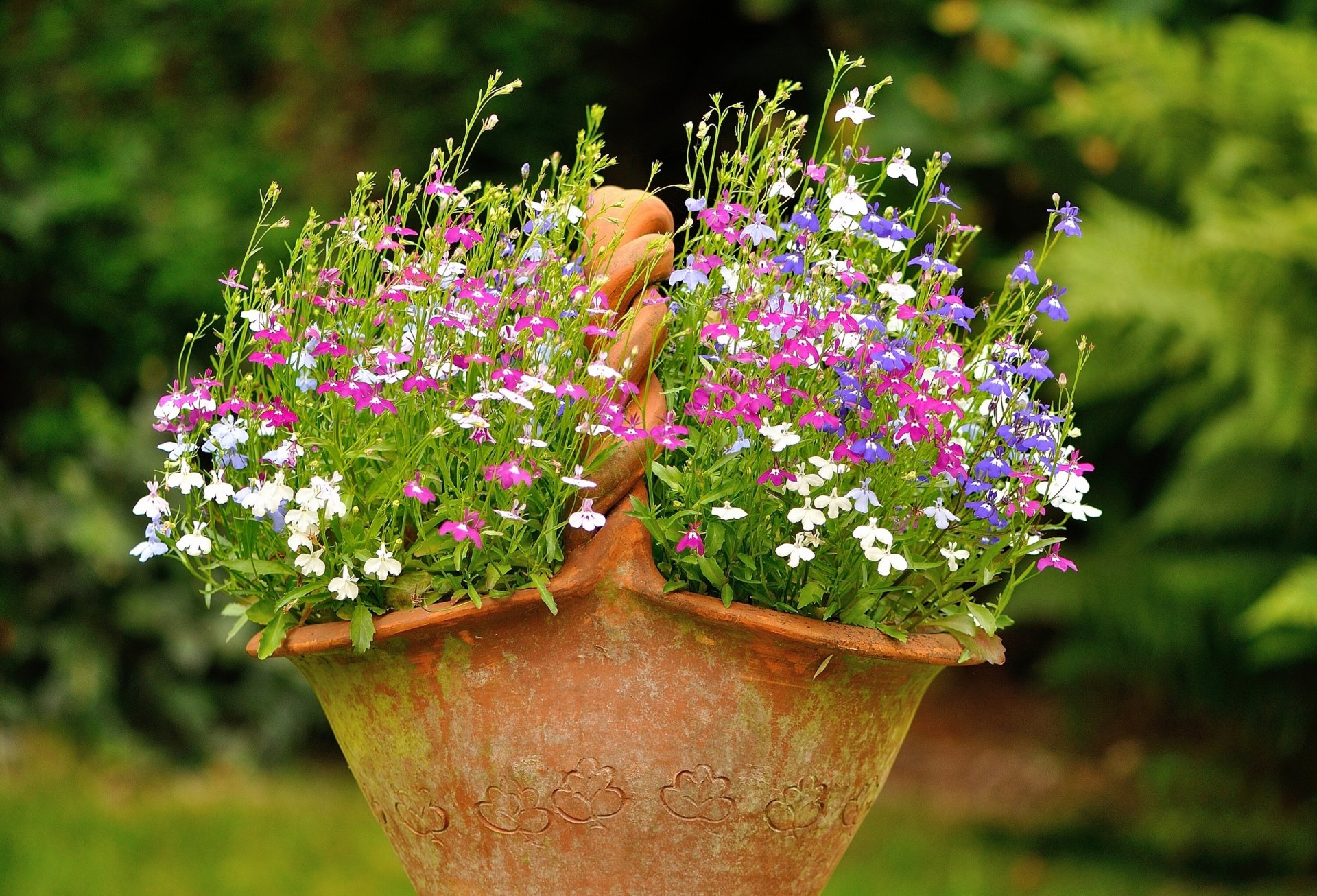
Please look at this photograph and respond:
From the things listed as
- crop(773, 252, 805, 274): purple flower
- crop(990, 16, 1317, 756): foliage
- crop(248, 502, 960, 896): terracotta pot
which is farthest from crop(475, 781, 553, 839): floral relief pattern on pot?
crop(990, 16, 1317, 756): foliage

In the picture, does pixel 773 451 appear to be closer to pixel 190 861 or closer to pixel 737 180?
pixel 737 180

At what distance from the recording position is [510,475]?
1.22 meters

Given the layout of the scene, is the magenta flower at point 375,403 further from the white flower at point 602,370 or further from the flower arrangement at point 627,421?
the white flower at point 602,370

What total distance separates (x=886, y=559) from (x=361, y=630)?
50cm

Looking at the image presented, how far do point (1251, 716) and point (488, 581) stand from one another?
136 inches

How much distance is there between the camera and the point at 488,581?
1.27 metres

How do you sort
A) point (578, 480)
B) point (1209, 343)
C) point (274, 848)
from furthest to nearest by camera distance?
point (1209, 343) → point (274, 848) → point (578, 480)

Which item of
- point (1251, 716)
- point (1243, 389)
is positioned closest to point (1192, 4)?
point (1243, 389)

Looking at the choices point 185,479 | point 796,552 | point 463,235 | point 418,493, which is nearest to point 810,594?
point 796,552

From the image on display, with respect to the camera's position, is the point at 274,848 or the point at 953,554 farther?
the point at 274,848

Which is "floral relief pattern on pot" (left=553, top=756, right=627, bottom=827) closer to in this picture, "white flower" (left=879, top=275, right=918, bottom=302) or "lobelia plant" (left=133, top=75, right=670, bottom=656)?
"lobelia plant" (left=133, top=75, right=670, bottom=656)

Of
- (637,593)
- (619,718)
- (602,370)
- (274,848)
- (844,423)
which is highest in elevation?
(602,370)

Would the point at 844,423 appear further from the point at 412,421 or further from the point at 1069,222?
the point at 412,421

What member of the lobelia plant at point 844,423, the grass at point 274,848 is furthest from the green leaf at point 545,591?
the grass at point 274,848
